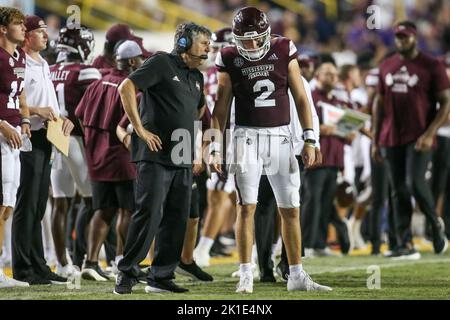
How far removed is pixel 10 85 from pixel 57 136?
0.67 metres

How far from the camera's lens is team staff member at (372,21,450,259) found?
9961mm

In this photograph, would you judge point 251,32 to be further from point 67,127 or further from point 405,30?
point 405,30

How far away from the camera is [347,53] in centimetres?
1608

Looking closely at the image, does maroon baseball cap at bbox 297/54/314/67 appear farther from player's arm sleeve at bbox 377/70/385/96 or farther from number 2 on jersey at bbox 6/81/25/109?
number 2 on jersey at bbox 6/81/25/109

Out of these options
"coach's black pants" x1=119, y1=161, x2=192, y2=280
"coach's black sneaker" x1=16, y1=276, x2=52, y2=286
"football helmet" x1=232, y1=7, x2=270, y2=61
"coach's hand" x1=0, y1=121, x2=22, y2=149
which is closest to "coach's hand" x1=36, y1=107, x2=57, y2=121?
"coach's hand" x1=0, y1=121, x2=22, y2=149

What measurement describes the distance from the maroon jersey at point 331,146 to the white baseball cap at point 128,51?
8.62 feet

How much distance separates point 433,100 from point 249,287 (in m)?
4.04

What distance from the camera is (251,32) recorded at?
22.4 feet

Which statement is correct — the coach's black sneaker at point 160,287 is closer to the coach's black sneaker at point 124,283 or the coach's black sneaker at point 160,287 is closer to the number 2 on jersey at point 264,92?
the coach's black sneaker at point 124,283

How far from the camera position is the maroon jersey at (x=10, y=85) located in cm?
708

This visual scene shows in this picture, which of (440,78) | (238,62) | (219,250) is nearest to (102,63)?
(238,62)

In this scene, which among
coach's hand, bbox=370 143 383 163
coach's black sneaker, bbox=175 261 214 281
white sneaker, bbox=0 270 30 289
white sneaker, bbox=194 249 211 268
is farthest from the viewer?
coach's hand, bbox=370 143 383 163

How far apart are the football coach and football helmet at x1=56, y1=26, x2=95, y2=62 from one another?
179 cm

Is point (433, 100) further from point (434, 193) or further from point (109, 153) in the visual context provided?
point (109, 153)
